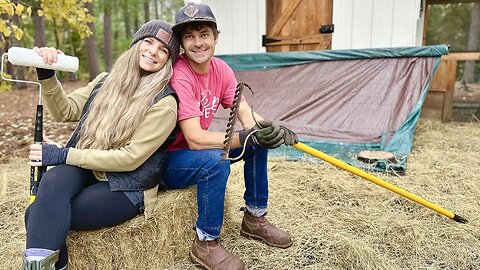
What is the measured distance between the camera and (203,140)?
5.61 feet

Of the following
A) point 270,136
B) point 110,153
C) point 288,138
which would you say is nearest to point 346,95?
point 288,138

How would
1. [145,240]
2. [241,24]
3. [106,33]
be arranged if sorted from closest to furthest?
1. [145,240]
2. [241,24]
3. [106,33]

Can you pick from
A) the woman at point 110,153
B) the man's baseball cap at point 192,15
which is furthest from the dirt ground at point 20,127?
the man's baseball cap at point 192,15

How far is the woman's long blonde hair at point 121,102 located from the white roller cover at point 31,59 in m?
0.20

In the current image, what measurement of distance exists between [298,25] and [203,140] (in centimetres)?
354

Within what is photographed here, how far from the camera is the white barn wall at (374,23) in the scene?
4297 mm

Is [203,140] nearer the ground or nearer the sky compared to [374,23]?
nearer the ground

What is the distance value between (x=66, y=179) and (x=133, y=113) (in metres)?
0.37

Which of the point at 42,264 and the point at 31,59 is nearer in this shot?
the point at 42,264

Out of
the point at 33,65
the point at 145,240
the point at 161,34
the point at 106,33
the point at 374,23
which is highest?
the point at 106,33

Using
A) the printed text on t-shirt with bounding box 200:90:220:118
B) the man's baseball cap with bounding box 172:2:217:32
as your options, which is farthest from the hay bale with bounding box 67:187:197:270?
the man's baseball cap with bounding box 172:2:217:32

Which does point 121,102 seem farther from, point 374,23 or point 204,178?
point 374,23

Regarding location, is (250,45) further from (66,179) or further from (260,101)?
(66,179)

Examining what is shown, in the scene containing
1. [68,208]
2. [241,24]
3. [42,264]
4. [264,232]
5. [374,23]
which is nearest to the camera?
[42,264]
